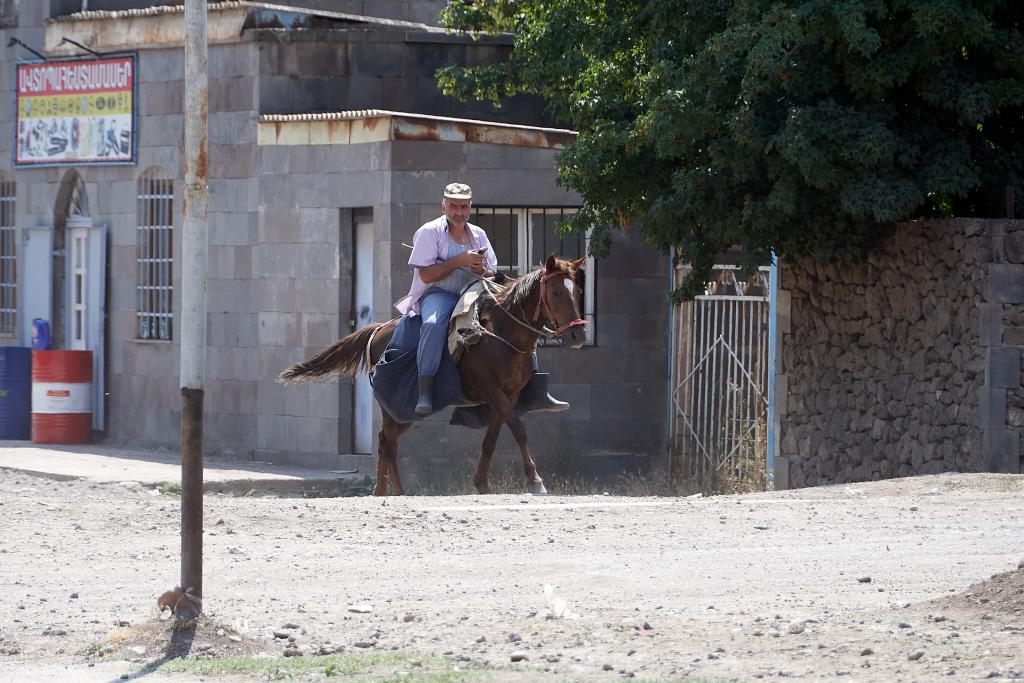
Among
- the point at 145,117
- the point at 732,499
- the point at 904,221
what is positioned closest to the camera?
the point at 732,499

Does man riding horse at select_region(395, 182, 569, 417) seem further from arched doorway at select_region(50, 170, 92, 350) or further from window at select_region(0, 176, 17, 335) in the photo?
window at select_region(0, 176, 17, 335)

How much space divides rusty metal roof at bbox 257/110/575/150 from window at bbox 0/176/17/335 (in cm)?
673

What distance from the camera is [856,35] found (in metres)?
13.5

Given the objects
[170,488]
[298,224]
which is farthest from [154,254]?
[170,488]

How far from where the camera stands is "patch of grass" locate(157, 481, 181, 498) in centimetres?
1616

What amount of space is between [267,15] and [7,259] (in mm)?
6608

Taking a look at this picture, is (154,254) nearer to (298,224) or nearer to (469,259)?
(298,224)

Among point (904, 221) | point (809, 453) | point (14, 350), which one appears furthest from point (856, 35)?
point (14, 350)

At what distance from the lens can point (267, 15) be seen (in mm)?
19719

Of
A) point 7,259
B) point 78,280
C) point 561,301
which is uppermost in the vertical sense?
point 7,259

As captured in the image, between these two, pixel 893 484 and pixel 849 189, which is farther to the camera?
pixel 849 189

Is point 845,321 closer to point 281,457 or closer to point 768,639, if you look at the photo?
point 281,457

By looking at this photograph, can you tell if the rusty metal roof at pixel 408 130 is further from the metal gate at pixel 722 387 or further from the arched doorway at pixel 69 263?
the arched doorway at pixel 69 263

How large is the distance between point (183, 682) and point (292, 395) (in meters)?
12.0
